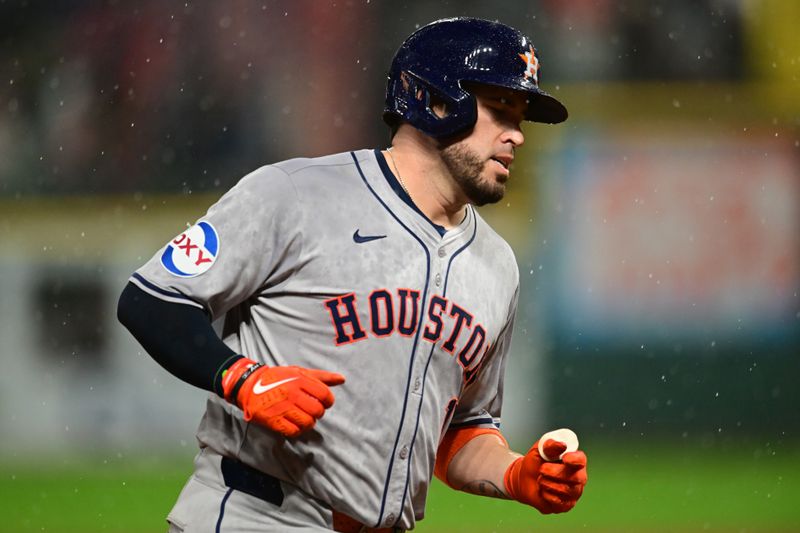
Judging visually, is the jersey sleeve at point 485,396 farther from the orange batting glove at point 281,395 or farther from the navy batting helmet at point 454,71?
the orange batting glove at point 281,395

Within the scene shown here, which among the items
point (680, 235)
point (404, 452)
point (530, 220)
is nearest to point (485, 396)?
point (404, 452)

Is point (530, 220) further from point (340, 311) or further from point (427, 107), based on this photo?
point (340, 311)

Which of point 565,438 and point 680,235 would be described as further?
point 680,235

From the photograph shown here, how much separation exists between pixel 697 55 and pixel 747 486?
114 inches

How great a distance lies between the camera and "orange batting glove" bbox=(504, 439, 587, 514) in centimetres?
248

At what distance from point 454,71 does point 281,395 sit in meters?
0.86

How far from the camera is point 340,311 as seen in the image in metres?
2.38

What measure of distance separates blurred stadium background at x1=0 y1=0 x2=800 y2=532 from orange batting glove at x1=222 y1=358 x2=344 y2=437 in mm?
3763

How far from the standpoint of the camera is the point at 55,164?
7199 millimetres

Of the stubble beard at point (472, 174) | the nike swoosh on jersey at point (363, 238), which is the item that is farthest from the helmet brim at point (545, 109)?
the nike swoosh on jersey at point (363, 238)

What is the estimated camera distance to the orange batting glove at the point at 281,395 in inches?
82.9

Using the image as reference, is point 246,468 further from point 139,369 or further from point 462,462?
point 139,369

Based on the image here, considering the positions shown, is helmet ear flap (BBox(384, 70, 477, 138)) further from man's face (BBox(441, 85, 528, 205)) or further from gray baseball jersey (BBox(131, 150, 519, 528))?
gray baseball jersey (BBox(131, 150, 519, 528))

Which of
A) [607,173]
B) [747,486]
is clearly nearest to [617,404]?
[747,486]
